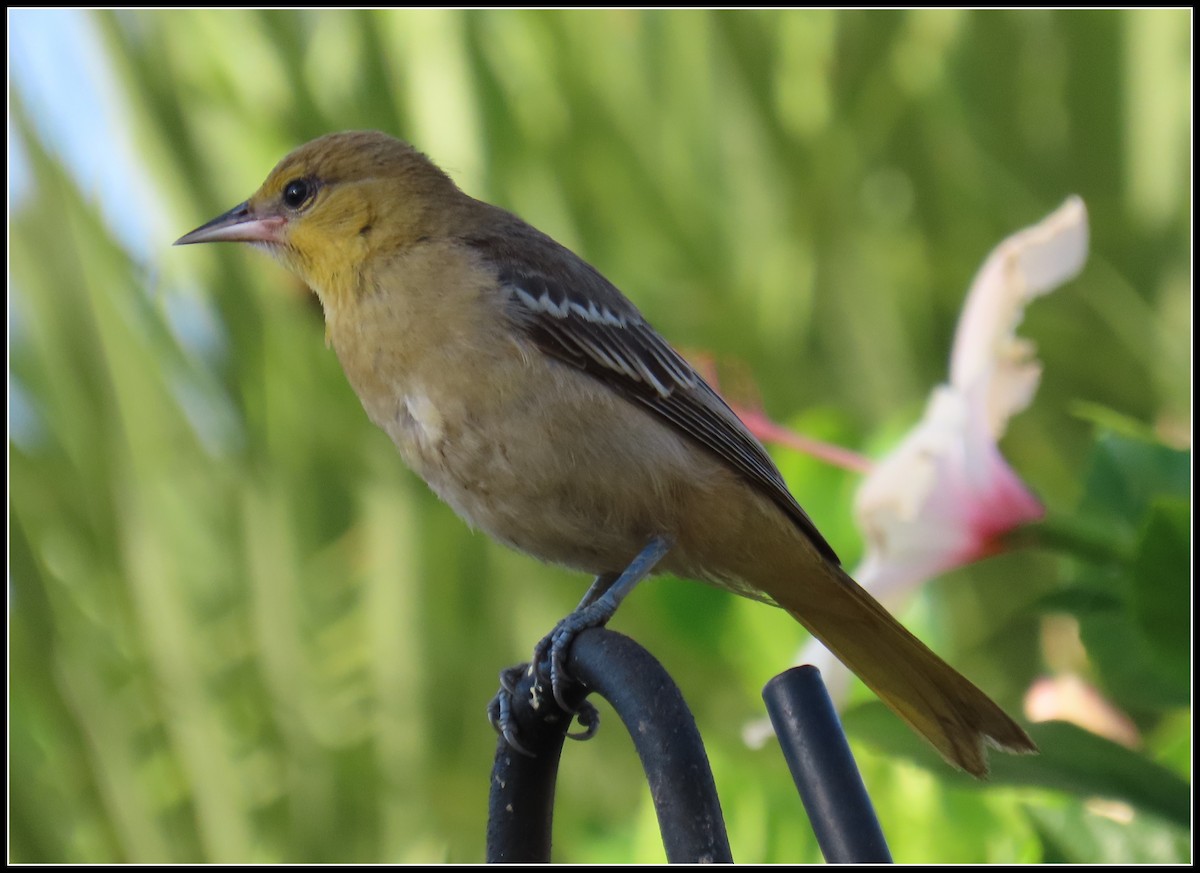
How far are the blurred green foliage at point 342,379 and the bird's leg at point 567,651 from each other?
1.74 meters

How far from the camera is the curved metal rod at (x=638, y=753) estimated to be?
1.47 meters

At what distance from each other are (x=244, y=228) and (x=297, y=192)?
0.13 m

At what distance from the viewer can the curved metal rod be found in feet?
4.83

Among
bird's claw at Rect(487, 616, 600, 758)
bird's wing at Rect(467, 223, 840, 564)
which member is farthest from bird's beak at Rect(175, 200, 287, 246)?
bird's claw at Rect(487, 616, 600, 758)

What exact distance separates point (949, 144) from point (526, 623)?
2.02m

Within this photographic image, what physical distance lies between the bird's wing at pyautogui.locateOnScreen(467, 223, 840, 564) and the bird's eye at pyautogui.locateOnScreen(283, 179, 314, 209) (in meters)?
0.41

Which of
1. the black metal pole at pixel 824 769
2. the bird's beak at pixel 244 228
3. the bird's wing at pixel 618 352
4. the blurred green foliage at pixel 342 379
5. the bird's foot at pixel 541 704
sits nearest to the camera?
the black metal pole at pixel 824 769

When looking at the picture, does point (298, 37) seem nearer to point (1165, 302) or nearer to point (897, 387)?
point (897, 387)

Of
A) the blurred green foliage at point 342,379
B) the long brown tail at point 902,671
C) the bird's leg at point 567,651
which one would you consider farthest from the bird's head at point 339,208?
the blurred green foliage at point 342,379

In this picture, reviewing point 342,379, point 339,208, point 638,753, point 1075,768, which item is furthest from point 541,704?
point 342,379

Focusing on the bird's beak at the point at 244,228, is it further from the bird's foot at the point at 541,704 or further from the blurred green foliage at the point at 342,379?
the blurred green foliage at the point at 342,379

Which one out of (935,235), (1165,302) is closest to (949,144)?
(935,235)

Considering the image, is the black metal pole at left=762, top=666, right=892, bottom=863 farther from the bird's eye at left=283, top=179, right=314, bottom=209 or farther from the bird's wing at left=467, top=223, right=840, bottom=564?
the bird's eye at left=283, top=179, right=314, bottom=209

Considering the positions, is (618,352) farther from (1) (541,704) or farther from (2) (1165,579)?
(2) (1165,579)
